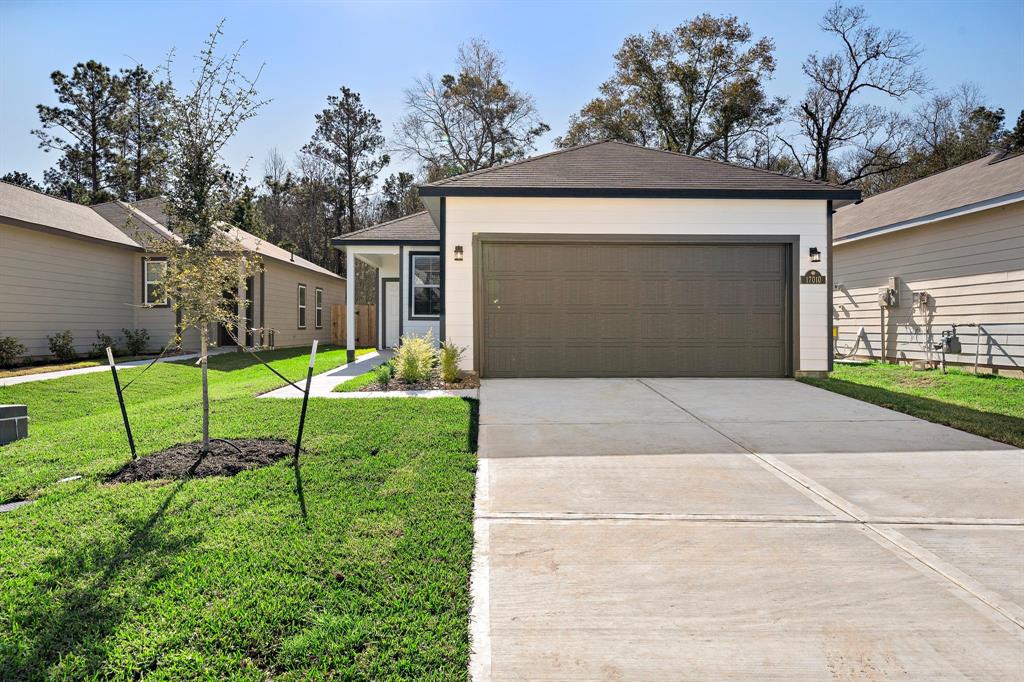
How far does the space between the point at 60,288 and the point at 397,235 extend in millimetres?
7096

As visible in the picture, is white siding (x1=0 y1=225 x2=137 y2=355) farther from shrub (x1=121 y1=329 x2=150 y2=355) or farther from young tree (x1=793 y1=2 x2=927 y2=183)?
young tree (x1=793 y1=2 x2=927 y2=183)

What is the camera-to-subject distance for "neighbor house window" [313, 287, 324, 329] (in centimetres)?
2051

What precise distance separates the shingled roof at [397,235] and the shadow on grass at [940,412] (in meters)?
8.37

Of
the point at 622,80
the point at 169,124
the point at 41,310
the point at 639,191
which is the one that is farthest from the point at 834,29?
the point at 41,310

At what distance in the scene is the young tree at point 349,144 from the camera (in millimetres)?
27266

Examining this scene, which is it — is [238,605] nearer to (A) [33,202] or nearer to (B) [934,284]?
(B) [934,284]

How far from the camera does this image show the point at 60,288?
12.2m

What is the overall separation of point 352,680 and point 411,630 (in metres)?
0.30

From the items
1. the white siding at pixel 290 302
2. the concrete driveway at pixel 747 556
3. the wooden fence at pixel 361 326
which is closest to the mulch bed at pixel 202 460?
the concrete driveway at pixel 747 556

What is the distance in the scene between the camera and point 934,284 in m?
10.9

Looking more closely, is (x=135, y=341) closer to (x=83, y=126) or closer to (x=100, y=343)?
(x=100, y=343)

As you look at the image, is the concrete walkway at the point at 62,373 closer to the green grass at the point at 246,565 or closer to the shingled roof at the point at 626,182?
the green grass at the point at 246,565

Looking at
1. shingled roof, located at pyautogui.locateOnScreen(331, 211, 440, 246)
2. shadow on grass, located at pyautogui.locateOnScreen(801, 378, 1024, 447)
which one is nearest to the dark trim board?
shadow on grass, located at pyautogui.locateOnScreen(801, 378, 1024, 447)

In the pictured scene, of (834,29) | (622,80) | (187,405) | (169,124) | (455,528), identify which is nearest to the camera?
(455,528)
